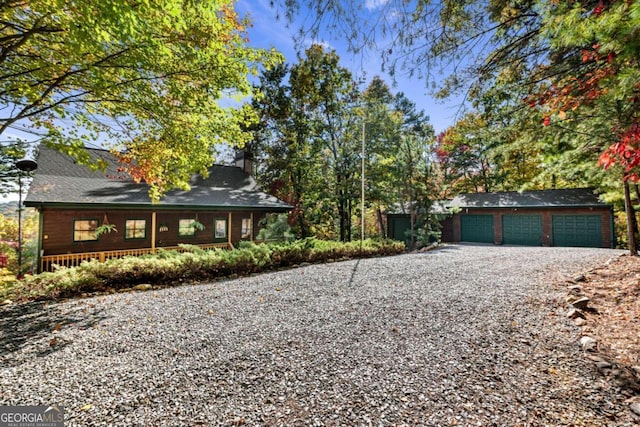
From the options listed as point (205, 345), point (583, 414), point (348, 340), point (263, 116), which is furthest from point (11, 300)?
point (263, 116)

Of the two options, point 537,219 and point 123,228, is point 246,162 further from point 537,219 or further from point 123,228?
point 537,219

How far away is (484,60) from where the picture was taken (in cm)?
406

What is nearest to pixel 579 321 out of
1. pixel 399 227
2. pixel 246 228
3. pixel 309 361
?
pixel 309 361

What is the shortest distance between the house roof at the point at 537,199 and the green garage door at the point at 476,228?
0.91 metres

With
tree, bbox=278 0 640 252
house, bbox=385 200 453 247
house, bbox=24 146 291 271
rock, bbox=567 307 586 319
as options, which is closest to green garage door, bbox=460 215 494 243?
house, bbox=385 200 453 247

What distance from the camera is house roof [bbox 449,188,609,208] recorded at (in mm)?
14391

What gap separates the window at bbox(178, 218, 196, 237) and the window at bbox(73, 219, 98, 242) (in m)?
2.93

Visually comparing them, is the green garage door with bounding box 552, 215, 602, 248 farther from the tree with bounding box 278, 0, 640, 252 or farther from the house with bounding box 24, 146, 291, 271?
the house with bounding box 24, 146, 291, 271

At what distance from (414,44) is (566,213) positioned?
55.4 ft

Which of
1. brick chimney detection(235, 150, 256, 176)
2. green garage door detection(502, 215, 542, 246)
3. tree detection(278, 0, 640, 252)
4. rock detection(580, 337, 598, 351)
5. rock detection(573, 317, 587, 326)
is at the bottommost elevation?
rock detection(580, 337, 598, 351)

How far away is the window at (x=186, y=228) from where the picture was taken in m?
12.4

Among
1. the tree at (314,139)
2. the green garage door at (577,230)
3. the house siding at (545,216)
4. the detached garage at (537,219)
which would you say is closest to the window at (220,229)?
the tree at (314,139)

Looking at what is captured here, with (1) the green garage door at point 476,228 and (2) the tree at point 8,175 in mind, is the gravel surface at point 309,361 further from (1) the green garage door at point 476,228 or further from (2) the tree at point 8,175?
(1) the green garage door at point 476,228

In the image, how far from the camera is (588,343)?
3.37m
